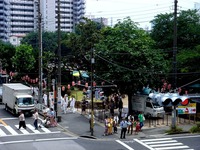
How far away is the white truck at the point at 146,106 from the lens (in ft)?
118

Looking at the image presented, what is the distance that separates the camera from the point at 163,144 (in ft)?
87.6

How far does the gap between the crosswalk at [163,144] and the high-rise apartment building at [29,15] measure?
124m

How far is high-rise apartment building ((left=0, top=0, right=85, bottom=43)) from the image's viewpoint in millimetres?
150875

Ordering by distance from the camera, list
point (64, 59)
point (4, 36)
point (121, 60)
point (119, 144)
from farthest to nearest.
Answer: point (4, 36)
point (64, 59)
point (121, 60)
point (119, 144)

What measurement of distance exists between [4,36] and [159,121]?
5114 inches

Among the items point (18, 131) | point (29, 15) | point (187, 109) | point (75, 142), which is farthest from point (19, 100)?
point (29, 15)

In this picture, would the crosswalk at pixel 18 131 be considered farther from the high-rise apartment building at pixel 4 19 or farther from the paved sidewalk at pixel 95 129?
the high-rise apartment building at pixel 4 19

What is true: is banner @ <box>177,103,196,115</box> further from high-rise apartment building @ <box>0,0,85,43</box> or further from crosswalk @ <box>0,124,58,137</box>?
high-rise apartment building @ <box>0,0,85,43</box>

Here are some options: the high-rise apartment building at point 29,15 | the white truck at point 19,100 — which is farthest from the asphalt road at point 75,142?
the high-rise apartment building at point 29,15

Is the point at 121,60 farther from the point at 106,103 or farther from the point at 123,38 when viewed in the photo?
the point at 106,103

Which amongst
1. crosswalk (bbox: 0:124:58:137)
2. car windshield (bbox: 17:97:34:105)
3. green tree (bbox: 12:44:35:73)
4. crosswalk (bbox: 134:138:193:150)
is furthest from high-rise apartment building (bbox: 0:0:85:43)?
crosswalk (bbox: 134:138:193:150)

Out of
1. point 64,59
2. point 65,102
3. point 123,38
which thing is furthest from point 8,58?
point 123,38

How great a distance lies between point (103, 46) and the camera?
36.6 m

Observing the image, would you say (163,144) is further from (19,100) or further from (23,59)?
(23,59)
